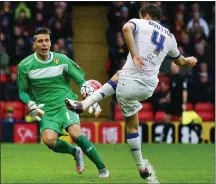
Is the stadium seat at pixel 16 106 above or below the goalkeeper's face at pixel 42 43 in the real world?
below

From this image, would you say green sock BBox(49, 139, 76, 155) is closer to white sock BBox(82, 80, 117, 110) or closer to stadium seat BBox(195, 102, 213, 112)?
white sock BBox(82, 80, 117, 110)

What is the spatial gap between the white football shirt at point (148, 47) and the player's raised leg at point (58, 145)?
1.74 meters

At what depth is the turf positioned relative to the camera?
11.5m

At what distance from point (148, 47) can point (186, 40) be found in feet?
35.4

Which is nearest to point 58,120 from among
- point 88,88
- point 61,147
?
point 61,147

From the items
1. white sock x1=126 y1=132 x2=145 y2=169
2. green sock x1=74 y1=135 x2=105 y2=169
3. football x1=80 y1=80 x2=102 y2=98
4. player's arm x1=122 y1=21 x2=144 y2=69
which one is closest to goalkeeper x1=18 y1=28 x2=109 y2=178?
green sock x1=74 y1=135 x2=105 y2=169

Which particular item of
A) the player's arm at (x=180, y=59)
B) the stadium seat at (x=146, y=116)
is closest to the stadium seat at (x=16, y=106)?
the stadium seat at (x=146, y=116)

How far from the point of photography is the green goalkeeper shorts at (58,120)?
11.4 m

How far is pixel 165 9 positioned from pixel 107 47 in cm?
174

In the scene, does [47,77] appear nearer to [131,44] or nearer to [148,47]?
[148,47]

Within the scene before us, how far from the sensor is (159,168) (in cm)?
1323

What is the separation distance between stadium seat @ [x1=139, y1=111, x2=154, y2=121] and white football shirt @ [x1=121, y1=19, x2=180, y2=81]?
380 inches

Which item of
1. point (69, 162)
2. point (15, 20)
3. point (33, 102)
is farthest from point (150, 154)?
point (15, 20)

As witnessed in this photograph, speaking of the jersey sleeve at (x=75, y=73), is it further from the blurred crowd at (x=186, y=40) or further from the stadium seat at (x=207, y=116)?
the stadium seat at (x=207, y=116)
